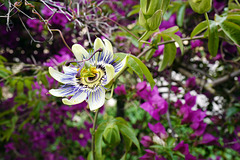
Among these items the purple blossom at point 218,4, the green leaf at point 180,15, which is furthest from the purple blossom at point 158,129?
the purple blossom at point 218,4

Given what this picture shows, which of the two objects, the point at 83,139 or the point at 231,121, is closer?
the point at 231,121

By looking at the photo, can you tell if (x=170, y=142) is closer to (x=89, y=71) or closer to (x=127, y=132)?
(x=127, y=132)

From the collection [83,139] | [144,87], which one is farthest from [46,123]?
[144,87]

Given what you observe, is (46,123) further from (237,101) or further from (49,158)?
(237,101)

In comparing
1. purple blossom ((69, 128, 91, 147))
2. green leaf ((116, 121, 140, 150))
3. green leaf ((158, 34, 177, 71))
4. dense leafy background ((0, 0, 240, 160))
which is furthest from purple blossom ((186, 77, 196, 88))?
purple blossom ((69, 128, 91, 147))

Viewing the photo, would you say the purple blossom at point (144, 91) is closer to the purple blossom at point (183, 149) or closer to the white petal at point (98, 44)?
the purple blossom at point (183, 149)
